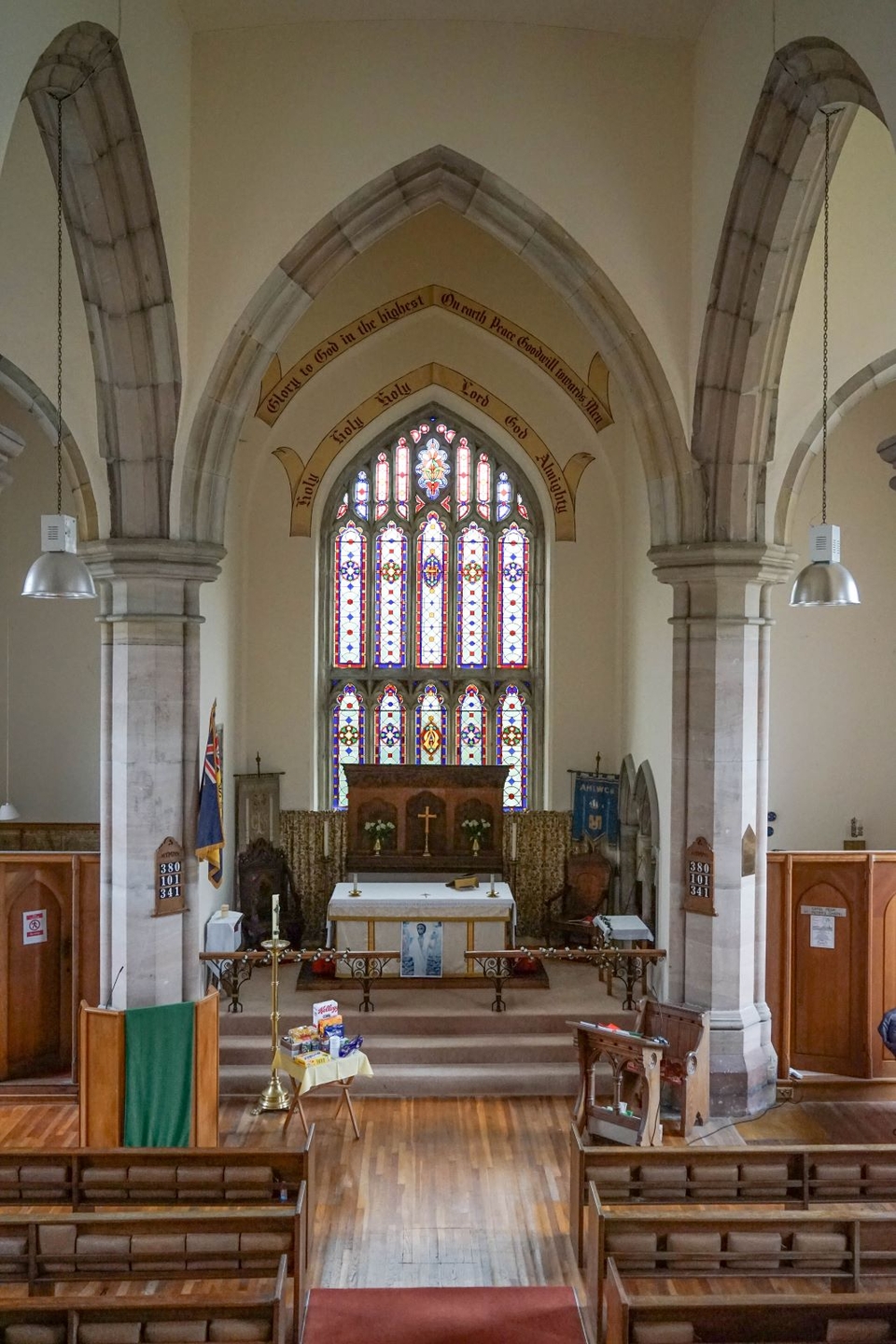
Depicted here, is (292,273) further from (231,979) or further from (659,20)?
(231,979)

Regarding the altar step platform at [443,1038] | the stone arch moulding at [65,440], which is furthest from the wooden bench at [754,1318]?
the stone arch moulding at [65,440]

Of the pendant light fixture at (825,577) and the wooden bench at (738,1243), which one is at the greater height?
the pendant light fixture at (825,577)

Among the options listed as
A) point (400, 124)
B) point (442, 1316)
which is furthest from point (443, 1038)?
point (400, 124)

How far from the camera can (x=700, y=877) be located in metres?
9.39

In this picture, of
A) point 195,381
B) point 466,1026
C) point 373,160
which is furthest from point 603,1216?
point 373,160

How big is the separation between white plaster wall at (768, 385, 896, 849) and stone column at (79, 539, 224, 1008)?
685 centimetres

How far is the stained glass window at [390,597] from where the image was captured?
14.2 meters

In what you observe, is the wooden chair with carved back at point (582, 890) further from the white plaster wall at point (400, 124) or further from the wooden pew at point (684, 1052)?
the white plaster wall at point (400, 124)

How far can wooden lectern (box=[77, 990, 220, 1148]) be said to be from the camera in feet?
27.9

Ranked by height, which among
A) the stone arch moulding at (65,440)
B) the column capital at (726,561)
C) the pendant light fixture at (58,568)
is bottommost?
the pendant light fixture at (58,568)

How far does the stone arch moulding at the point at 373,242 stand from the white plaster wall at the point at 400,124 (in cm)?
12

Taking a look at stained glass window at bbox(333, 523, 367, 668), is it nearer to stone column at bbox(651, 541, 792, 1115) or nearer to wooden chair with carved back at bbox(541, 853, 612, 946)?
wooden chair with carved back at bbox(541, 853, 612, 946)

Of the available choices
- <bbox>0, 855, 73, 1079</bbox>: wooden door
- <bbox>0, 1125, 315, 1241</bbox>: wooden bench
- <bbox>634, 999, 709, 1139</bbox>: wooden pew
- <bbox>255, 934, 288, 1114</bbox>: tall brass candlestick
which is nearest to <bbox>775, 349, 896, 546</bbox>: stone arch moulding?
<bbox>634, 999, 709, 1139</bbox>: wooden pew

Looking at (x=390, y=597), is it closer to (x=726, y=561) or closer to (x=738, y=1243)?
(x=726, y=561)
